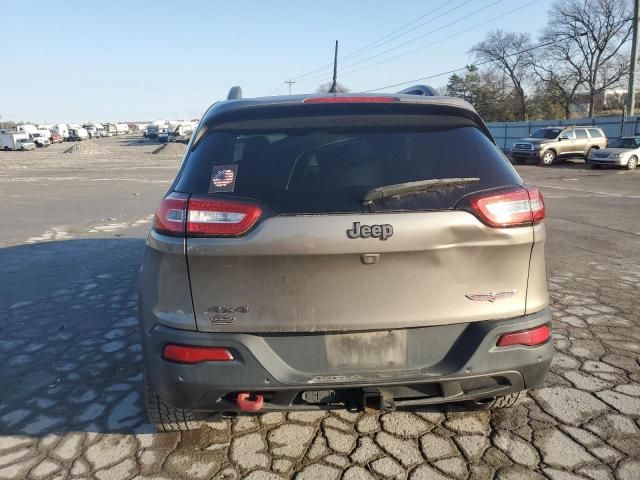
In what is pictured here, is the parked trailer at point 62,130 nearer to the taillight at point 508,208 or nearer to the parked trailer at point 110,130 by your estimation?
the parked trailer at point 110,130

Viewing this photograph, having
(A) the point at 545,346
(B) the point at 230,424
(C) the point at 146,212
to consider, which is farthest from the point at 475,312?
(C) the point at 146,212

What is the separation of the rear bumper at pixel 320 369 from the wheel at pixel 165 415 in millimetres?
331

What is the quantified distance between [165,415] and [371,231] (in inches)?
58.9

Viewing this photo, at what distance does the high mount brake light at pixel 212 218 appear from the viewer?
2082mm

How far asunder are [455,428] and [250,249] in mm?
1607

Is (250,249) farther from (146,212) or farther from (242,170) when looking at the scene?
(146,212)

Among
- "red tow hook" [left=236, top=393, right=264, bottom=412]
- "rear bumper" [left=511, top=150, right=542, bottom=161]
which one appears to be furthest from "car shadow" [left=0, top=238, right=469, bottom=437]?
"rear bumper" [left=511, top=150, right=542, bottom=161]

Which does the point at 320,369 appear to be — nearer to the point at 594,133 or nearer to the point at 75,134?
the point at 594,133

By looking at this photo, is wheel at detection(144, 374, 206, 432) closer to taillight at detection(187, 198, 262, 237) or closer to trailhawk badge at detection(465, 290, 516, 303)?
taillight at detection(187, 198, 262, 237)

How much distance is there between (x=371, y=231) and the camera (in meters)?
2.06

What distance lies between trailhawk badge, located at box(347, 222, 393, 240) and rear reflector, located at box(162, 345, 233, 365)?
2.44 ft

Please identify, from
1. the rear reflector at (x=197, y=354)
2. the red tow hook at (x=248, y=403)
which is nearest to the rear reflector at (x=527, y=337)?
the red tow hook at (x=248, y=403)

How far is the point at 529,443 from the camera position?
2600mm

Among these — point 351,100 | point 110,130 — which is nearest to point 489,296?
point 351,100
